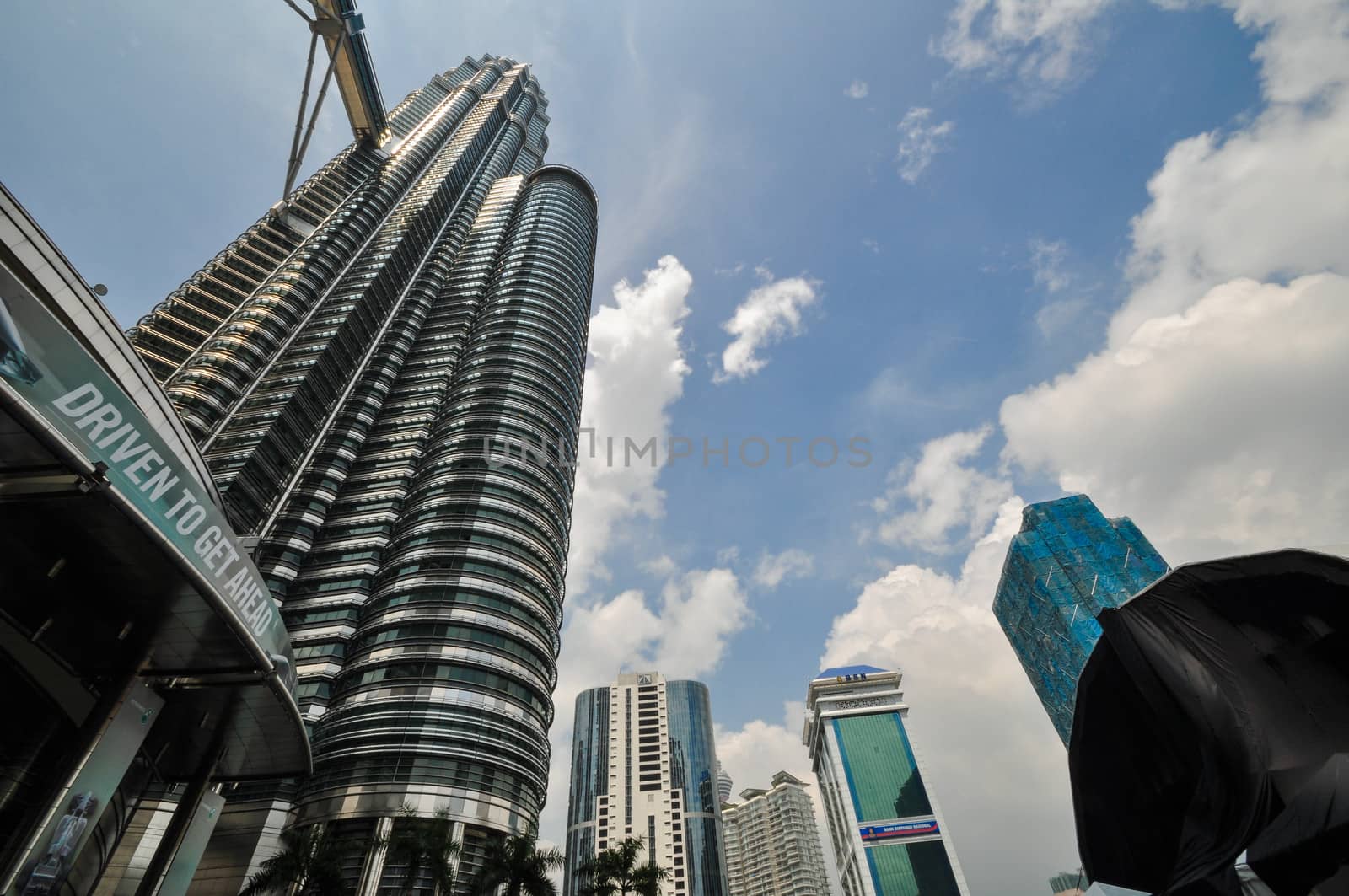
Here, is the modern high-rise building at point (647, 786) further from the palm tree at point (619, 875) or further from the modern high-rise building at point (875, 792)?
the palm tree at point (619, 875)

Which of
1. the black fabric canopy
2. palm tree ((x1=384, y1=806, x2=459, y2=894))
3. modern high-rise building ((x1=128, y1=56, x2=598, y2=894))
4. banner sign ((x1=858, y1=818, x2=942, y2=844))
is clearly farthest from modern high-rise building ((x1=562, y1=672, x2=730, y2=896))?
the black fabric canopy

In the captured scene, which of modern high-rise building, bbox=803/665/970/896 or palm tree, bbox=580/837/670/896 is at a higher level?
modern high-rise building, bbox=803/665/970/896

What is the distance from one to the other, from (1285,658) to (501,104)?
174648 millimetres

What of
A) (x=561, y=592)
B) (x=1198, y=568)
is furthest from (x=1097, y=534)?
(x=1198, y=568)

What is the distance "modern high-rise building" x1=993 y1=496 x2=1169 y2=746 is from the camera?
8119cm

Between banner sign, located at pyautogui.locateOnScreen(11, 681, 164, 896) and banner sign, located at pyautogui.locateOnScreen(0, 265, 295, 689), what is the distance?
4.98m

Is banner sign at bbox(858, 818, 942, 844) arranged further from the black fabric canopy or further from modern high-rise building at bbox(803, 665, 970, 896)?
the black fabric canopy

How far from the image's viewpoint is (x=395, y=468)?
67312mm

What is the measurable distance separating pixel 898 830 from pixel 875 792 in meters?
6.80

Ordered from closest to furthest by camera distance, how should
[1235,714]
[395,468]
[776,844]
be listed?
[1235,714], [395,468], [776,844]

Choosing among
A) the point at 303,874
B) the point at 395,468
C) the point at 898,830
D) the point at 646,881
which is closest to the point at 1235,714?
the point at 646,881

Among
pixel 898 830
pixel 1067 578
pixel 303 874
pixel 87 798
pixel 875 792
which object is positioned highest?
pixel 1067 578

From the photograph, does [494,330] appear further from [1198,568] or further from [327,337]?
[1198,568]

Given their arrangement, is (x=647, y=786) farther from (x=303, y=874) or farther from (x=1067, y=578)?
(x=303, y=874)
